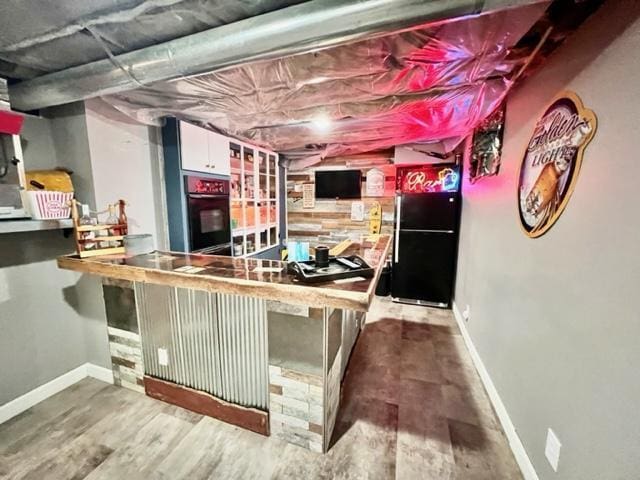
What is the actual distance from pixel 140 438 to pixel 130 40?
2.21 m

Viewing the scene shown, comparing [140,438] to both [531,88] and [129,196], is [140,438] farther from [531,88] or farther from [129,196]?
[531,88]

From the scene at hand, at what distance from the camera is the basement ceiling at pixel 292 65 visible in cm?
108

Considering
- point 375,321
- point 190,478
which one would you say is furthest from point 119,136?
point 375,321

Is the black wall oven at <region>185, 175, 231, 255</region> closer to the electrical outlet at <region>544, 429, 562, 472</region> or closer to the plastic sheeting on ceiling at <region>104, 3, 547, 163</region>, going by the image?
the plastic sheeting on ceiling at <region>104, 3, 547, 163</region>

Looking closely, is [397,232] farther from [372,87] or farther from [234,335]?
[234,335]

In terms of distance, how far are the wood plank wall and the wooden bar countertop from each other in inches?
100

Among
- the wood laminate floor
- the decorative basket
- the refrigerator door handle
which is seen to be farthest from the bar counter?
the refrigerator door handle

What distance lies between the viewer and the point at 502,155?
1.99 meters

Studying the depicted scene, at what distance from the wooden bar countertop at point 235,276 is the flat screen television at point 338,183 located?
2.59 meters

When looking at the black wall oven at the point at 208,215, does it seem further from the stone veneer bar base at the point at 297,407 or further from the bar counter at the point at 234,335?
the stone veneer bar base at the point at 297,407

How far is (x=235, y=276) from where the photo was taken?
4.38 ft

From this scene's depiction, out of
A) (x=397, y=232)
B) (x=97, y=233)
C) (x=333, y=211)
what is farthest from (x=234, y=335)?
(x=333, y=211)

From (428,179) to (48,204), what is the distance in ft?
12.4

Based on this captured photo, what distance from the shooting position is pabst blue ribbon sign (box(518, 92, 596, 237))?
1123mm
